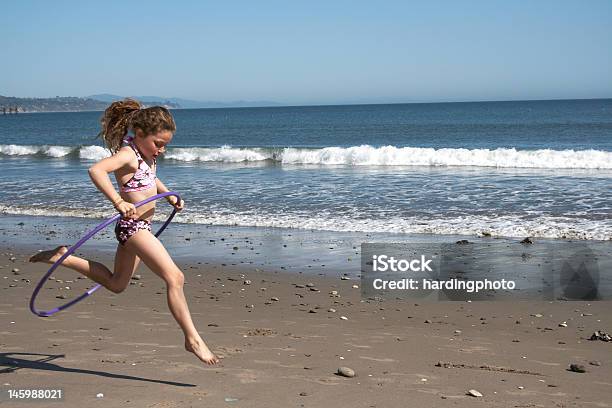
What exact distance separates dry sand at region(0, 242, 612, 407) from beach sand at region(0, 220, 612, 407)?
0.04 ft

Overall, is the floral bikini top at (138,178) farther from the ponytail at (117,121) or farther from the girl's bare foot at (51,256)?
the girl's bare foot at (51,256)

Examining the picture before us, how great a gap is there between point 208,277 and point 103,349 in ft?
12.0

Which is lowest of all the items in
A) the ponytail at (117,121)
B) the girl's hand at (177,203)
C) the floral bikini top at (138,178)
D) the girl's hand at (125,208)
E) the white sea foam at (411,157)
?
the white sea foam at (411,157)

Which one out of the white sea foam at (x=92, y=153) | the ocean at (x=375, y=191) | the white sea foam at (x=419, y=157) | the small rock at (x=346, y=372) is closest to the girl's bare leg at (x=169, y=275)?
the small rock at (x=346, y=372)

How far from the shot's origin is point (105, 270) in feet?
17.7

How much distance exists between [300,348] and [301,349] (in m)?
0.04

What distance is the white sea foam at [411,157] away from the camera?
2623 cm

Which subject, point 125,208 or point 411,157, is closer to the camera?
point 125,208

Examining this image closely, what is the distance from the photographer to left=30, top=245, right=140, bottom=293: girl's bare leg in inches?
205

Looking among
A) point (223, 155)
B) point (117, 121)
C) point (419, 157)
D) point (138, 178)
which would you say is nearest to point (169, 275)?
point (138, 178)

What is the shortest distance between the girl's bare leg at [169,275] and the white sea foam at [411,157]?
21.4 meters

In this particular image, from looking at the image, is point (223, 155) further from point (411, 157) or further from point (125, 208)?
point (125, 208)

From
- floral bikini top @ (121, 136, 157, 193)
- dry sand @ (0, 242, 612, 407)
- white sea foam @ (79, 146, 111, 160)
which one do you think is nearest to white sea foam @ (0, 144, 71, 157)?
white sea foam @ (79, 146, 111, 160)

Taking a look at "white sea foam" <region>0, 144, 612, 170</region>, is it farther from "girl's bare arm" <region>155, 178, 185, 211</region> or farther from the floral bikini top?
the floral bikini top
